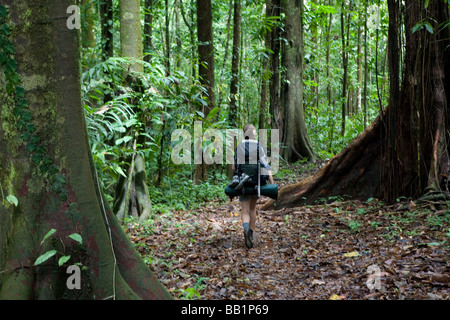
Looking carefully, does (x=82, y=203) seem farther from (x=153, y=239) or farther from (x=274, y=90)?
(x=274, y=90)

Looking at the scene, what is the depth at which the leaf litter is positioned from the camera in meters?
4.28

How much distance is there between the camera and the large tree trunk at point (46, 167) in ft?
10.1

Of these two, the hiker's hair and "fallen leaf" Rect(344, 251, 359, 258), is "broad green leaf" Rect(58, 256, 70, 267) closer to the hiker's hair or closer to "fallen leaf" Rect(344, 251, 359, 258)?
"fallen leaf" Rect(344, 251, 359, 258)

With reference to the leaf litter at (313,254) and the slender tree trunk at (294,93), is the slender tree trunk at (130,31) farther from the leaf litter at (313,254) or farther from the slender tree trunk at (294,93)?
the slender tree trunk at (294,93)

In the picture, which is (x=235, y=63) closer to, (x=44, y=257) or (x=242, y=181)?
(x=242, y=181)

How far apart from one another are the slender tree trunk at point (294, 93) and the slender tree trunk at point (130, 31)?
→ 840 centimetres

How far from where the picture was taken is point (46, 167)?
123 inches

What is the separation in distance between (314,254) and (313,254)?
0.04 feet

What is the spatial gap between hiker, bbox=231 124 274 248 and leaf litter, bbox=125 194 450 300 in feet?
1.20

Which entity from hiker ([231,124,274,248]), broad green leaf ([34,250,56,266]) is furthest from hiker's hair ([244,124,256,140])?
broad green leaf ([34,250,56,266])

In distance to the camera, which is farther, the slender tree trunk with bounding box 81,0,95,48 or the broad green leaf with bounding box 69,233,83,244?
the slender tree trunk with bounding box 81,0,95,48

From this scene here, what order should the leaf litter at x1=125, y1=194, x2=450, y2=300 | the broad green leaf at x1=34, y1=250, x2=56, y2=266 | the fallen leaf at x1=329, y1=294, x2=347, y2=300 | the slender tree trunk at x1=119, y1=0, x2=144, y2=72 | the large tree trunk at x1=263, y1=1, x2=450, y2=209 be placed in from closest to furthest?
1. the broad green leaf at x1=34, y1=250, x2=56, y2=266
2. the fallen leaf at x1=329, y1=294, x2=347, y2=300
3. the leaf litter at x1=125, y1=194, x2=450, y2=300
4. the large tree trunk at x1=263, y1=1, x2=450, y2=209
5. the slender tree trunk at x1=119, y1=0, x2=144, y2=72

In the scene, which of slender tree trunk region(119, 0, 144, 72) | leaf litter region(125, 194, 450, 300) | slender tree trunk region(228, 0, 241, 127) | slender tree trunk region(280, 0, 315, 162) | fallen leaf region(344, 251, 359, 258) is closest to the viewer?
leaf litter region(125, 194, 450, 300)
